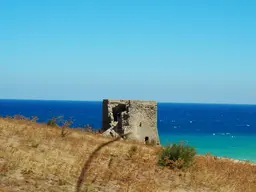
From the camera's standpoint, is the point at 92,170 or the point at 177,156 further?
the point at 177,156

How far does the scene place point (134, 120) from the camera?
25.9 m

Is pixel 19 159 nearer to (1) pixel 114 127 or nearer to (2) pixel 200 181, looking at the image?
(2) pixel 200 181

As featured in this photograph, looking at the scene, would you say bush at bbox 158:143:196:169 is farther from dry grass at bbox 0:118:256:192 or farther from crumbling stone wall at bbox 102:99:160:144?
crumbling stone wall at bbox 102:99:160:144

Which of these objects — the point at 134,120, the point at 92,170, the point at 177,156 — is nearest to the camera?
the point at 92,170

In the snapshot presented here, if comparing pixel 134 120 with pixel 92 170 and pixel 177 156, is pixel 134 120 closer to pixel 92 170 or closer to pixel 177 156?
pixel 177 156

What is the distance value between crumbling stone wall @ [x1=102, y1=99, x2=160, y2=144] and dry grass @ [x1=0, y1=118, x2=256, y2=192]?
712cm

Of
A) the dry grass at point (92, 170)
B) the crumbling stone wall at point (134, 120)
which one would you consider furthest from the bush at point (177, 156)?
the crumbling stone wall at point (134, 120)

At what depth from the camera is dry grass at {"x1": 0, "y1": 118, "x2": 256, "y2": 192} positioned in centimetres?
1131

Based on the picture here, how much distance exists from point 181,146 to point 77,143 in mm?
4635

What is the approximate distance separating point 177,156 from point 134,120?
9.60m

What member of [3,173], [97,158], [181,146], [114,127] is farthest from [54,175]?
[114,127]

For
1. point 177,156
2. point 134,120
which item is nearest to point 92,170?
point 177,156

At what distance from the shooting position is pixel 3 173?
11.5 m

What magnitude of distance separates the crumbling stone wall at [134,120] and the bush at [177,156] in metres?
8.79
